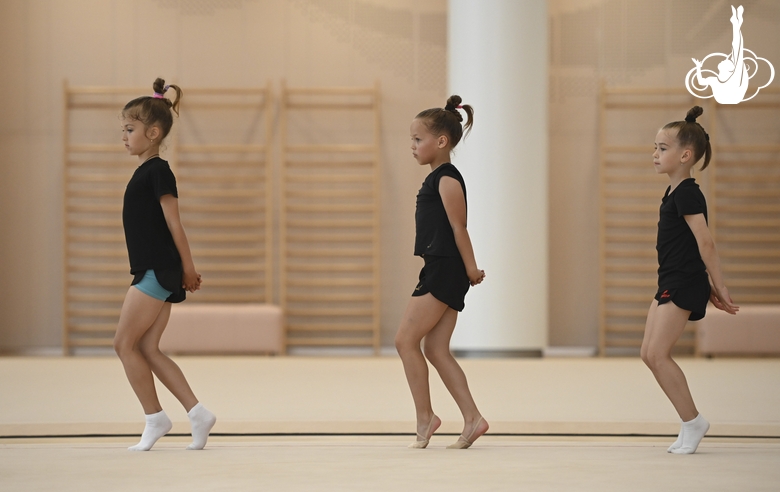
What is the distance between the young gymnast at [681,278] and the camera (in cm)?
259

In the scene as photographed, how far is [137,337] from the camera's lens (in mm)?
2609

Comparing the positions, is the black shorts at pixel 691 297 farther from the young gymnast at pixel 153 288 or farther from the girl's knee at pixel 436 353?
the young gymnast at pixel 153 288

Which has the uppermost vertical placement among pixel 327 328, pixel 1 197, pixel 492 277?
pixel 1 197

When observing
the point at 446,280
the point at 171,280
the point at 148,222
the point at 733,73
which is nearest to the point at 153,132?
the point at 148,222

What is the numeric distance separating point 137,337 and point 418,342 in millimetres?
846

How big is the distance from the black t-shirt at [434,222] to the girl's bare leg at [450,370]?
0.67 ft

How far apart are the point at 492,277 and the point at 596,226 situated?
1170mm

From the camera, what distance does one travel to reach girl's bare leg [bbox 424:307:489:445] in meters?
2.66

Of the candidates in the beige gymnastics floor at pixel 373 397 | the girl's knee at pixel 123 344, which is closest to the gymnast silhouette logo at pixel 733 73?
the beige gymnastics floor at pixel 373 397

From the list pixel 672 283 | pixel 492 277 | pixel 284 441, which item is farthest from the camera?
Result: pixel 492 277

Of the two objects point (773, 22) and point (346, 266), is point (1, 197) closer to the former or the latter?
point (346, 266)

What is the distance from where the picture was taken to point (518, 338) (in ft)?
20.8

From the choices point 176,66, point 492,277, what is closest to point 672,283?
point 492,277

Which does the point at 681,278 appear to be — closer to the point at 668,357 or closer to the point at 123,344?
the point at 668,357
